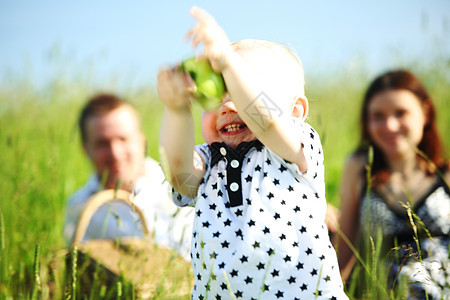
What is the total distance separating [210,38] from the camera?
0.93 m

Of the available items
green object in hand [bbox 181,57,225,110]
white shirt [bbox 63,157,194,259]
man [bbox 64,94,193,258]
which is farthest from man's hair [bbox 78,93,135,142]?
green object in hand [bbox 181,57,225,110]

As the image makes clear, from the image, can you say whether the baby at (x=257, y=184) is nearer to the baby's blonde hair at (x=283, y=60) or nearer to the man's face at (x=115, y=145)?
the baby's blonde hair at (x=283, y=60)

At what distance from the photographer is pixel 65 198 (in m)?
2.34

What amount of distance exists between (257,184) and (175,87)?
0.98 ft

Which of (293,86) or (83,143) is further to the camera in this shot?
(83,143)

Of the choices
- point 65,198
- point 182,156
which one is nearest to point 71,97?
point 65,198

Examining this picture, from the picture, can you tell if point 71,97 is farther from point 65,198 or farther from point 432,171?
point 432,171

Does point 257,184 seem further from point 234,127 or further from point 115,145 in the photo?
point 115,145

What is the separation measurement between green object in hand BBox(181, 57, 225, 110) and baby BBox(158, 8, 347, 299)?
2 cm

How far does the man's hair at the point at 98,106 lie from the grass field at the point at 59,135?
11cm

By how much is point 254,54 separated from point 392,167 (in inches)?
73.0

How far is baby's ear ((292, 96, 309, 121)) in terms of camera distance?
118 cm

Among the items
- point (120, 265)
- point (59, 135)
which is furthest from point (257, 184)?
point (59, 135)

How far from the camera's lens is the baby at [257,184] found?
1.02 metres
